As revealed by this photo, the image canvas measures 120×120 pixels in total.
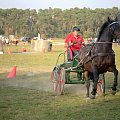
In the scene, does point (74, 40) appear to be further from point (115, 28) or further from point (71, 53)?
point (115, 28)

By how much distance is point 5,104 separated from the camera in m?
9.12

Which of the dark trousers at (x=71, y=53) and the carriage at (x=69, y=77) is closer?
the carriage at (x=69, y=77)

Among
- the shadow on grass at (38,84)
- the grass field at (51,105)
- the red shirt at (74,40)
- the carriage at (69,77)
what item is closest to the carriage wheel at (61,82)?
the carriage at (69,77)

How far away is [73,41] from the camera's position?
11.7 meters

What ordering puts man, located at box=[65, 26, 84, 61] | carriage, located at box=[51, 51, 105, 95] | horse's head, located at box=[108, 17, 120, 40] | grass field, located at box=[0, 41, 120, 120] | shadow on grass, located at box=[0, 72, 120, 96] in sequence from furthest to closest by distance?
1. shadow on grass, located at box=[0, 72, 120, 96]
2. man, located at box=[65, 26, 84, 61]
3. carriage, located at box=[51, 51, 105, 95]
4. horse's head, located at box=[108, 17, 120, 40]
5. grass field, located at box=[0, 41, 120, 120]

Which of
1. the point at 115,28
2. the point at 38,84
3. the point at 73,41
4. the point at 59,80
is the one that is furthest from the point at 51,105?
the point at 38,84

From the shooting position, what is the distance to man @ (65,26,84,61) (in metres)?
11.7

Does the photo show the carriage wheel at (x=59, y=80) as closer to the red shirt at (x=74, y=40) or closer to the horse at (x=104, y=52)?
the red shirt at (x=74, y=40)

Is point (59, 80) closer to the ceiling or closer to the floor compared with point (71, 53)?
closer to the floor

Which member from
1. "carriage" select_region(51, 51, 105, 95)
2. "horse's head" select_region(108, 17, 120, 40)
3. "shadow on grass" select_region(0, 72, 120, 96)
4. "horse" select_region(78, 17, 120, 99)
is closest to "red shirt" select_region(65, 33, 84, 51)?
"carriage" select_region(51, 51, 105, 95)

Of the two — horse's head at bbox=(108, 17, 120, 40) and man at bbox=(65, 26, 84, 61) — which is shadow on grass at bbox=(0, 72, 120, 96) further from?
horse's head at bbox=(108, 17, 120, 40)

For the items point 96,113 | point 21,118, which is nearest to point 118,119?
point 96,113

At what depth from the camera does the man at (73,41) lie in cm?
1167

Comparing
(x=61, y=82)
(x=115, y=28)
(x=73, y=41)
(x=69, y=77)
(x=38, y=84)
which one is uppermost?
(x=115, y=28)
